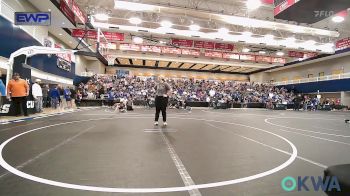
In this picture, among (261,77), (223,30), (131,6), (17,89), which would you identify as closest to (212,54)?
(223,30)

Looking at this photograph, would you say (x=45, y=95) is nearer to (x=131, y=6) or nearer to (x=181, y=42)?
(x=131, y=6)

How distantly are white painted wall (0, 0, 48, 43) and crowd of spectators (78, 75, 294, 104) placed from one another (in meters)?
7.27

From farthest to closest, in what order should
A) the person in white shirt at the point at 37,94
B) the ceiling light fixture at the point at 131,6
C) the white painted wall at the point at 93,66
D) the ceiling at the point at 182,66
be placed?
the ceiling at the point at 182,66 < the white painted wall at the point at 93,66 < the ceiling light fixture at the point at 131,6 < the person in white shirt at the point at 37,94

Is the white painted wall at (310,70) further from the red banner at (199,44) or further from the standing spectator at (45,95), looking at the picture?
the standing spectator at (45,95)

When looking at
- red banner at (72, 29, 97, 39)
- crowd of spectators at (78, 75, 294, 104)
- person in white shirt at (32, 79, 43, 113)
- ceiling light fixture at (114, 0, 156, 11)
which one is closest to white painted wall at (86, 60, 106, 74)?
crowd of spectators at (78, 75, 294, 104)

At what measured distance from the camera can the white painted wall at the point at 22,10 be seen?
12.9 meters

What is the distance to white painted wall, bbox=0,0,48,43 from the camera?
12860 millimetres

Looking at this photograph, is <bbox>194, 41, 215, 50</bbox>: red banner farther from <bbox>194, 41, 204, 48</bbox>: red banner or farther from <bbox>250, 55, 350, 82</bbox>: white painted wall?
<bbox>250, 55, 350, 82</bbox>: white painted wall

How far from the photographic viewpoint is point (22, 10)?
15.2 metres

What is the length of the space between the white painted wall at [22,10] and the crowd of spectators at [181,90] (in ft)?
23.9

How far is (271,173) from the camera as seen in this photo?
3150 mm

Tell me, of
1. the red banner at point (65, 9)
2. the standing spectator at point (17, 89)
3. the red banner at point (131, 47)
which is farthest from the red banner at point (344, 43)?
the standing spectator at point (17, 89)

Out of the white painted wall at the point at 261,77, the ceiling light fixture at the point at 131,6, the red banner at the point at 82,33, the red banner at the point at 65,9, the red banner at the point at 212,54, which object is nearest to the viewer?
the red banner at the point at 65,9

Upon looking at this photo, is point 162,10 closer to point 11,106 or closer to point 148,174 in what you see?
point 11,106
